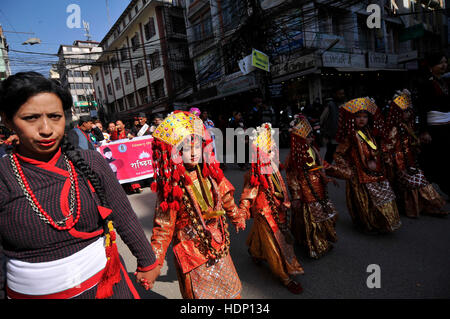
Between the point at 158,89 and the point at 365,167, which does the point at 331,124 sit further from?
the point at 158,89

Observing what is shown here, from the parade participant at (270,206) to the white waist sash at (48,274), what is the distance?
1479mm

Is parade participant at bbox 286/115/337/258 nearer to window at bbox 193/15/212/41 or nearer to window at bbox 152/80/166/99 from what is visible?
window at bbox 193/15/212/41

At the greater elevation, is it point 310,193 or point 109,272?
point 109,272

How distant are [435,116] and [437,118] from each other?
4cm

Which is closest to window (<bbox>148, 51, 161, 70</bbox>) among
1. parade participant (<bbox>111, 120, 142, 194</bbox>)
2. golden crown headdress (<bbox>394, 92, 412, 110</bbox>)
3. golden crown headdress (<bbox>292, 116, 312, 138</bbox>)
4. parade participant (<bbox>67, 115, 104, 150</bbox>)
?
parade participant (<bbox>111, 120, 142, 194</bbox>)

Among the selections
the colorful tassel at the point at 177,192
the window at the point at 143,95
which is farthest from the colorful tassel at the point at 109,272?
the window at the point at 143,95

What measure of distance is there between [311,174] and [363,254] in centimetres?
110

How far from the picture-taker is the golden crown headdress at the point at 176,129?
1764mm

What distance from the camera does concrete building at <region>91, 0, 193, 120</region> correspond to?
62.8 feet

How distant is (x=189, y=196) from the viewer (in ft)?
6.05

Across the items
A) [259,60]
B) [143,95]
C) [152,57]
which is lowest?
[259,60]

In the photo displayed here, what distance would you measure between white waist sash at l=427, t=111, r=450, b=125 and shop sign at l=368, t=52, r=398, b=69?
12.5m

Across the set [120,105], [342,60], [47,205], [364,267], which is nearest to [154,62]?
[120,105]
